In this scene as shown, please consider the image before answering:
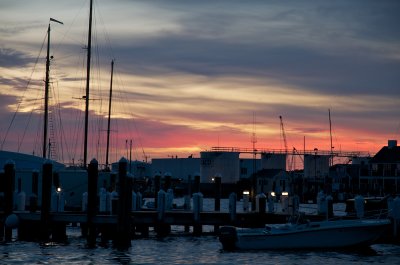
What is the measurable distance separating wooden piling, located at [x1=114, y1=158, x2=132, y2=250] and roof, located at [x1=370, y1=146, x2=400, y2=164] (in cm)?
10797

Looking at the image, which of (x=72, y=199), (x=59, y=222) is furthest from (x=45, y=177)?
(x=72, y=199)

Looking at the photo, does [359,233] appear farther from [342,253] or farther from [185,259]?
[185,259]

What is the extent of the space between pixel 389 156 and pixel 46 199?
108 meters

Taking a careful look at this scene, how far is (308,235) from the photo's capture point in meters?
42.4

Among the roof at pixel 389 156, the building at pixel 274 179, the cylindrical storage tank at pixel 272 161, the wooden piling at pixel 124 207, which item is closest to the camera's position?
the wooden piling at pixel 124 207

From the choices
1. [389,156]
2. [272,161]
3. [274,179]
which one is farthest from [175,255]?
[272,161]

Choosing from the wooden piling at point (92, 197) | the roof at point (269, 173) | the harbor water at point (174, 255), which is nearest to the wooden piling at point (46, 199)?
the harbor water at point (174, 255)

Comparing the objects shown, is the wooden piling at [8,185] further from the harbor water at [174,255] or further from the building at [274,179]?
the building at [274,179]

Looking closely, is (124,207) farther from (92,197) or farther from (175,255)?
(175,255)

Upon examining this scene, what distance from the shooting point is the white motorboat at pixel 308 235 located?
42.4m

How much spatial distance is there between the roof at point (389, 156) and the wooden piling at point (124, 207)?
10797 centimetres

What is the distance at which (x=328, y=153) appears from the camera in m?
183

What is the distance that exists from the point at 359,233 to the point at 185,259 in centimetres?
1011

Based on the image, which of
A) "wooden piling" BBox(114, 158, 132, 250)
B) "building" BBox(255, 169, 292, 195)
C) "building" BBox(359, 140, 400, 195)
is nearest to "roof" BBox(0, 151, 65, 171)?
"wooden piling" BBox(114, 158, 132, 250)
